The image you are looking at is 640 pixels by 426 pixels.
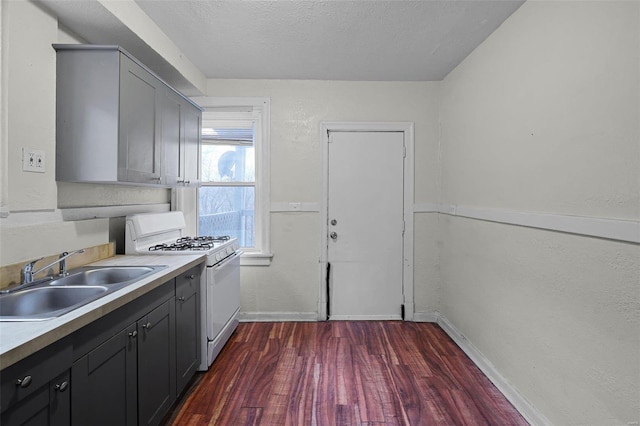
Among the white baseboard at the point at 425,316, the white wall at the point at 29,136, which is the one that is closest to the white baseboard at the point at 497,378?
the white baseboard at the point at 425,316

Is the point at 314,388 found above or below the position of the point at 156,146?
below

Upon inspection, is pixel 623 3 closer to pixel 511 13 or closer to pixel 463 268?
pixel 511 13

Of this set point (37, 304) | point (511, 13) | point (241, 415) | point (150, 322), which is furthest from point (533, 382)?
point (37, 304)

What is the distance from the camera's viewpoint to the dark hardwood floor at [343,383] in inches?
80.7

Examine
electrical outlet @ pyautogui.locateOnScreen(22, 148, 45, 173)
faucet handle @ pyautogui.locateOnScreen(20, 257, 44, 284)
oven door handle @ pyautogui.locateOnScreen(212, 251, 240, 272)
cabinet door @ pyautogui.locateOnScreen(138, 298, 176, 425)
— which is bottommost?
cabinet door @ pyautogui.locateOnScreen(138, 298, 176, 425)

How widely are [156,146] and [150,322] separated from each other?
4.34 ft

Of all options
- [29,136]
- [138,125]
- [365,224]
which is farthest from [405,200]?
[29,136]

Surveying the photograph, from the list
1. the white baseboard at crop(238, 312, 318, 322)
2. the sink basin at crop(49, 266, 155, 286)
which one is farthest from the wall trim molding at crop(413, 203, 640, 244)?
the sink basin at crop(49, 266, 155, 286)

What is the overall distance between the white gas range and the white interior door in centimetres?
111

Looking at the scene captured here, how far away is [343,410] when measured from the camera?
2.11 m

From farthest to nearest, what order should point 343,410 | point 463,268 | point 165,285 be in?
point 463,268, point 343,410, point 165,285

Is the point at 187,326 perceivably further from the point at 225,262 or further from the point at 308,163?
the point at 308,163

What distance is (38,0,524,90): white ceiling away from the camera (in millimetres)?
2191

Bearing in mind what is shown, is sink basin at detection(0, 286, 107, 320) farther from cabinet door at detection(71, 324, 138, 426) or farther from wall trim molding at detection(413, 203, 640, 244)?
wall trim molding at detection(413, 203, 640, 244)
